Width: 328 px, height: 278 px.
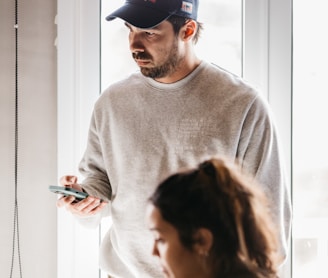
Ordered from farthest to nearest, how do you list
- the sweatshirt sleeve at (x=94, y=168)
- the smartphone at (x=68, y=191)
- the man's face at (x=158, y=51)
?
the sweatshirt sleeve at (x=94, y=168) → the man's face at (x=158, y=51) → the smartphone at (x=68, y=191)

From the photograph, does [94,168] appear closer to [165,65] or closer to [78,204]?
[78,204]

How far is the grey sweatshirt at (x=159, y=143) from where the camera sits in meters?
1.55

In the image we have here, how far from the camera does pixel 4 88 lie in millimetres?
1874

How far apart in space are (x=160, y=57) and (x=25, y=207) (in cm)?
73

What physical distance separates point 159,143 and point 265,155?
0.32 metres

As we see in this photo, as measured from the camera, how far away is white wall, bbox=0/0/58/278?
6.13 feet

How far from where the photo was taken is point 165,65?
162 centimetres

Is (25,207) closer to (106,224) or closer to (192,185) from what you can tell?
(106,224)

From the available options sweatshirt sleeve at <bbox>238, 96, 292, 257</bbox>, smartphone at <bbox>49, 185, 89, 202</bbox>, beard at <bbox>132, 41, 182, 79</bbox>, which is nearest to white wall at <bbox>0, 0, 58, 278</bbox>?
smartphone at <bbox>49, 185, 89, 202</bbox>
